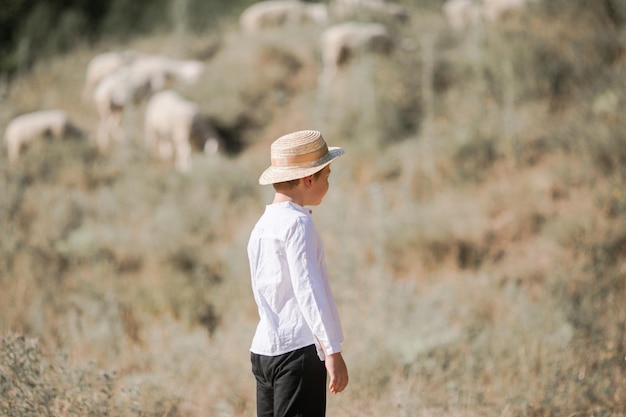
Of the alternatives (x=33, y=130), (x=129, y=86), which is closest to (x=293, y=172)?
(x=33, y=130)

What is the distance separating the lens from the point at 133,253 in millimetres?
6855

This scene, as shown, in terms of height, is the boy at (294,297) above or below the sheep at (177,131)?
below

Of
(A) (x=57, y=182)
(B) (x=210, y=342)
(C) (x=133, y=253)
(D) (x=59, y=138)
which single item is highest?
(D) (x=59, y=138)

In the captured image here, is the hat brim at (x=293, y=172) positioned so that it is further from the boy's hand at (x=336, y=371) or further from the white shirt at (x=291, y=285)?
the boy's hand at (x=336, y=371)

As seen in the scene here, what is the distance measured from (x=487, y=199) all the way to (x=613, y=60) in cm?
298

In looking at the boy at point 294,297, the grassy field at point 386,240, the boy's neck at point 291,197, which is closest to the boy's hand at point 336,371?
the boy at point 294,297

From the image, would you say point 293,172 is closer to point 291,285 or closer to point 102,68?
point 291,285

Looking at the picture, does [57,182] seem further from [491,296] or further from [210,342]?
[491,296]

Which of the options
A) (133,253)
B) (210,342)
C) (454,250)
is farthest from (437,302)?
(133,253)

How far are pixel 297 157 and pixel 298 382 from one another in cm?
76

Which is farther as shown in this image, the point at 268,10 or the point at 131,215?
the point at 268,10

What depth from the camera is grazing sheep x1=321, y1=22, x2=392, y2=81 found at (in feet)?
33.2

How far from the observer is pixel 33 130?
995cm

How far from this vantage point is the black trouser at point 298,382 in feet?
6.57
